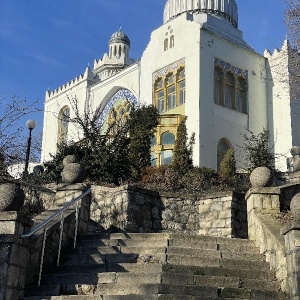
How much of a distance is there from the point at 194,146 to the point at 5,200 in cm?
1642

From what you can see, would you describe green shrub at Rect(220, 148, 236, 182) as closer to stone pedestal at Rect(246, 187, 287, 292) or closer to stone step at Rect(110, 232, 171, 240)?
stone pedestal at Rect(246, 187, 287, 292)

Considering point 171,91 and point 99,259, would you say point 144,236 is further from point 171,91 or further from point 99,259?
point 171,91

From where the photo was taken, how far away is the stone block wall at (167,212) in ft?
44.2

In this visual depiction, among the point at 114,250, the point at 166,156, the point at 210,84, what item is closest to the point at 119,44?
the point at 210,84

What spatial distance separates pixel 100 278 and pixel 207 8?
2352 cm

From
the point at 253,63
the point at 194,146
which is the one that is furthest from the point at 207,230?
the point at 253,63

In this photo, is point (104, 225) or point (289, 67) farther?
point (289, 67)

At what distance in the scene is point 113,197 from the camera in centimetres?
1398

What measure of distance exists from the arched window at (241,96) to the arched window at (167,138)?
4.35 m

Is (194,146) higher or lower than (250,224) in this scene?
higher

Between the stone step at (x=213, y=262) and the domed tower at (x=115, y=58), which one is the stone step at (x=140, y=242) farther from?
the domed tower at (x=115, y=58)

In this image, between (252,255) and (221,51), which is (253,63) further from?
(252,255)

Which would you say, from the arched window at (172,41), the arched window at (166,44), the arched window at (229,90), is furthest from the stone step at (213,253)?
the arched window at (166,44)

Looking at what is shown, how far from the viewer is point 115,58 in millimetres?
40031
